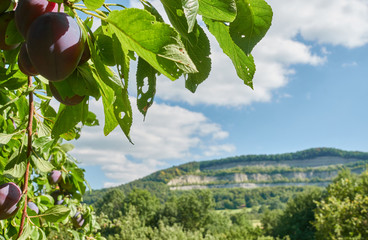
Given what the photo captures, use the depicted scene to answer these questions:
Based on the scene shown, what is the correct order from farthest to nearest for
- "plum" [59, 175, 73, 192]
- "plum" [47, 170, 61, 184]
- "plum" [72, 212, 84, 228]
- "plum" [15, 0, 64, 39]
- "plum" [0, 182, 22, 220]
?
"plum" [72, 212, 84, 228]
"plum" [59, 175, 73, 192]
"plum" [47, 170, 61, 184]
"plum" [0, 182, 22, 220]
"plum" [15, 0, 64, 39]

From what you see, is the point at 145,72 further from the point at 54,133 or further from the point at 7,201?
the point at 7,201

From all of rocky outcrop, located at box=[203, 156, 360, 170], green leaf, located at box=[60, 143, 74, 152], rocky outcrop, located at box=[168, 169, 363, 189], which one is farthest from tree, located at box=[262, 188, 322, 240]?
rocky outcrop, located at box=[203, 156, 360, 170]

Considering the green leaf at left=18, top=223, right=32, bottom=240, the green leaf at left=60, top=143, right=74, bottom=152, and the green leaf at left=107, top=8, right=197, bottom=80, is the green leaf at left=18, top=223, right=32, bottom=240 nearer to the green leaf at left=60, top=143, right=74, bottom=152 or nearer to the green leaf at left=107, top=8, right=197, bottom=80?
the green leaf at left=107, top=8, right=197, bottom=80

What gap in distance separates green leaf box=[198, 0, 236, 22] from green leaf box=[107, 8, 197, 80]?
57 mm

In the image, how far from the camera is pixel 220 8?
41 centimetres

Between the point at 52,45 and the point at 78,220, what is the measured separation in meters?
2.12

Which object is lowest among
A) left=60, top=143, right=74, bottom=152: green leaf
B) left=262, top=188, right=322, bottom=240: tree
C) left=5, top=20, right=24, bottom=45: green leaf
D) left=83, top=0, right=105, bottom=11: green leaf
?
left=262, top=188, right=322, bottom=240: tree

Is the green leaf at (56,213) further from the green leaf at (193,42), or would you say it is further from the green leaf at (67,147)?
the green leaf at (67,147)

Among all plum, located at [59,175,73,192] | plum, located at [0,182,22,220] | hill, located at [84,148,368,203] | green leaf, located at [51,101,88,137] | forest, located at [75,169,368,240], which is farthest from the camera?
hill, located at [84,148,368,203]

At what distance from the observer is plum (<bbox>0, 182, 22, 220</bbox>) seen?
818mm

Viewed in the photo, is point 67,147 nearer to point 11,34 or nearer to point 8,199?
point 8,199

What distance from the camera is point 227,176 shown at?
3521 inches

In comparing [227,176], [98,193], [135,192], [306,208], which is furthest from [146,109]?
[227,176]

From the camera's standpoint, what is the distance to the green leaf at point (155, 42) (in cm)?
39
